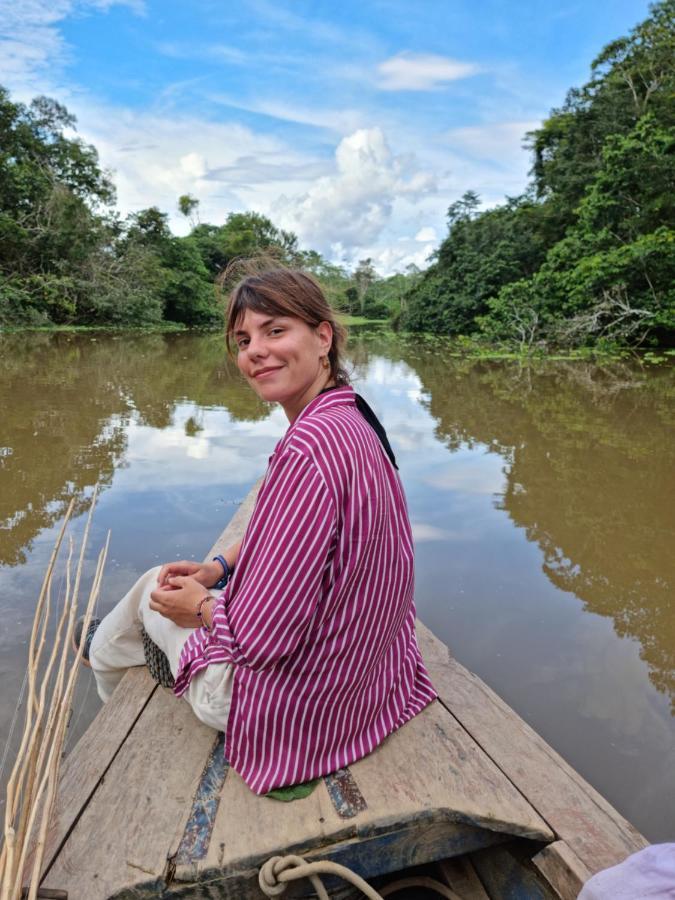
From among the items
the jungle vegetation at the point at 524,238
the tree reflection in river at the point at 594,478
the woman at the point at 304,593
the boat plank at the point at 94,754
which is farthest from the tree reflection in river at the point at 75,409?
the jungle vegetation at the point at 524,238

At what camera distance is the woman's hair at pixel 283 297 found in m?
1.29

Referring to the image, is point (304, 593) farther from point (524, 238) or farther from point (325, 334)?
point (524, 238)

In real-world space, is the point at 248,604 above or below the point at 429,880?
above

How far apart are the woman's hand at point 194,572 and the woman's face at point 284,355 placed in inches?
18.6

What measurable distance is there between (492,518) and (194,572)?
249cm

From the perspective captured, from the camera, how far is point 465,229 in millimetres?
23734

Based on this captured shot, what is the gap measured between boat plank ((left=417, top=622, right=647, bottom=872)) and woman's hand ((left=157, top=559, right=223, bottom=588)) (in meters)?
0.62

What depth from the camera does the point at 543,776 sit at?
1244 millimetres

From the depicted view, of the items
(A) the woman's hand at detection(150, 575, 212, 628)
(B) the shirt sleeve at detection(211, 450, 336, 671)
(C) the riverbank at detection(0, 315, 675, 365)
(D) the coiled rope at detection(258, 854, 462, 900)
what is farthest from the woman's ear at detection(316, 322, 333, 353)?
(C) the riverbank at detection(0, 315, 675, 365)

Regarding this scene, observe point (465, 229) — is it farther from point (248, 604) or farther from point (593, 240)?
point (248, 604)

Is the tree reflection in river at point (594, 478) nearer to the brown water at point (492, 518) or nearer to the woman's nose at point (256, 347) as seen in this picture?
the brown water at point (492, 518)

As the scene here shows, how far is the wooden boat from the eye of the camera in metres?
1.03

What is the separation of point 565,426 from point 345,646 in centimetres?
543

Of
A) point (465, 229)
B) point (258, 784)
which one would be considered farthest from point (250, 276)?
point (465, 229)
